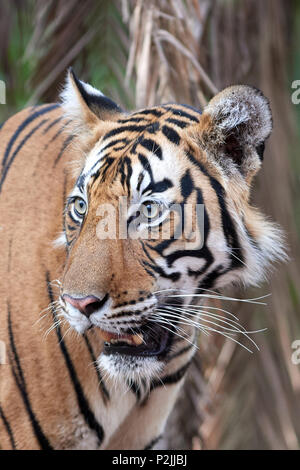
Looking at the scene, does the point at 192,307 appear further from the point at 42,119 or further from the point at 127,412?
the point at 42,119

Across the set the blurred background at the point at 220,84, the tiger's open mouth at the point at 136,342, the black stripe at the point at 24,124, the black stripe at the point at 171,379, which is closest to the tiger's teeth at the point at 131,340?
the tiger's open mouth at the point at 136,342

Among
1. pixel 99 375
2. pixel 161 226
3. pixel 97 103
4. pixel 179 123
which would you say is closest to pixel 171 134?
pixel 179 123

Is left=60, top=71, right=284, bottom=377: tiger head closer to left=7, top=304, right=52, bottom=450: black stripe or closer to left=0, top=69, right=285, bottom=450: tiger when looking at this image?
left=0, top=69, right=285, bottom=450: tiger

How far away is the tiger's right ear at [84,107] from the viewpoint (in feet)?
6.51

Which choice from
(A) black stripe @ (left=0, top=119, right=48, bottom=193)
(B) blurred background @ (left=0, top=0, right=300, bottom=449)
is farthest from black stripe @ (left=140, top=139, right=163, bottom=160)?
(B) blurred background @ (left=0, top=0, right=300, bottom=449)

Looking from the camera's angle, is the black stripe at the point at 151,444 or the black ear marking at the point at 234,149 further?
the black stripe at the point at 151,444

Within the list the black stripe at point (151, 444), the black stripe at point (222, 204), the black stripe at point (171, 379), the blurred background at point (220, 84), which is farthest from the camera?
the blurred background at point (220, 84)

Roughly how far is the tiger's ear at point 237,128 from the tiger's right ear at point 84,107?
0.42 meters

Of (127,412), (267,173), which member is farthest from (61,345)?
(267,173)

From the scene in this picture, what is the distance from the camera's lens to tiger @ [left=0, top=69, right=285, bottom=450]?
5.39 ft

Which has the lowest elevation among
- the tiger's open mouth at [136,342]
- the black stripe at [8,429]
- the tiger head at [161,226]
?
the black stripe at [8,429]

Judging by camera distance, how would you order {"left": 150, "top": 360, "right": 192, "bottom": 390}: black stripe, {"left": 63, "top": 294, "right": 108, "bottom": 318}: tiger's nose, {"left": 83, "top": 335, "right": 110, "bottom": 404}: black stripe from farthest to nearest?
{"left": 150, "top": 360, "right": 192, "bottom": 390}: black stripe → {"left": 83, "top": 335, "right": 110, "bottom": 404}: black stripe → {"left": 63, "top": 294, "right": 108, "bottom": 318}: tiger's nose

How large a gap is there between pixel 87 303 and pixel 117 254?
0.52ft

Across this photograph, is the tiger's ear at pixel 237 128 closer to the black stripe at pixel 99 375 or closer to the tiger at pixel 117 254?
the tiger at pixel 117 254
